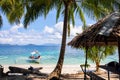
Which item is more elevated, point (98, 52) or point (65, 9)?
point (65, 9)

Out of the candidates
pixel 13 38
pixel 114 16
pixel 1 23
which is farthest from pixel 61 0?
pixel 13 38

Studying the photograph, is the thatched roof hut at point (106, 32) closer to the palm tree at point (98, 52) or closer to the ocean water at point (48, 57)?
the palm tree at point (98, 52)

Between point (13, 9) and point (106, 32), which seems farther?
point (13, 9)

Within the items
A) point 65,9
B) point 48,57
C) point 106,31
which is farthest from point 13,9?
point 48,57

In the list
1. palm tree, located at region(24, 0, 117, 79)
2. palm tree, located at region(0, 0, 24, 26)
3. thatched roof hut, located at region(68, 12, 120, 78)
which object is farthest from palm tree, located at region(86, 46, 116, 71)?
thatched roof hut, located at region(68, 12, 120, 78)

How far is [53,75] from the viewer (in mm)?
12945

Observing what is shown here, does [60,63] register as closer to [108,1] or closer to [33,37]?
[108,1]

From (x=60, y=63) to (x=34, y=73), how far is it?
170 centimetres

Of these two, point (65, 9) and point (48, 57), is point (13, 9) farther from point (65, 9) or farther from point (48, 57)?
point (48, 57)

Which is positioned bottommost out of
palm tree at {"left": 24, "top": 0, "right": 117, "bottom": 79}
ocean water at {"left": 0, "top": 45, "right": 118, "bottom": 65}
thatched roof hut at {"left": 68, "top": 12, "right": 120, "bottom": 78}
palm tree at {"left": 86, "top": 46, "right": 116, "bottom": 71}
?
ocean water at {"left": 0, "top": 45, "right": 118, "bottom": 65}

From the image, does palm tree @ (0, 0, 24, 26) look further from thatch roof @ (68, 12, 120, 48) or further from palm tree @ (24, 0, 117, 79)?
thatch roof @ (68, 12, 120, 48)

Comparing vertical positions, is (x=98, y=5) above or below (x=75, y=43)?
above

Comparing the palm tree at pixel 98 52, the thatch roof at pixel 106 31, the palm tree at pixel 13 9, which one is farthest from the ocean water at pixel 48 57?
the thatch roof at pixel 106 31

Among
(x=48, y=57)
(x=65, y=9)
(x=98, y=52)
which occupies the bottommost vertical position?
(x=48, y=57)
